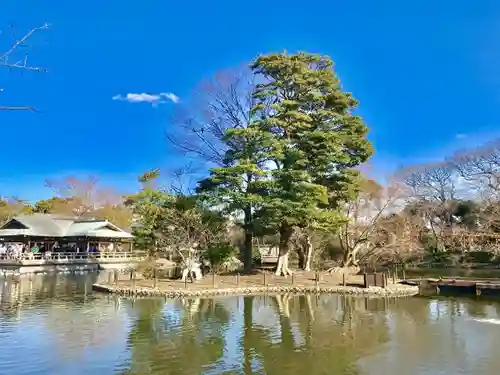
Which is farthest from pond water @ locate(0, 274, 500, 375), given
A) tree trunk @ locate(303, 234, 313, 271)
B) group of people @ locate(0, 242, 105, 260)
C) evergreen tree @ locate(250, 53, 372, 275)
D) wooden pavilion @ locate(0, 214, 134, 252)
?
wooden pavilion @ locate(0, 214, 134, 252)

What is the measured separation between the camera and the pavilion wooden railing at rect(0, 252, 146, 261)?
3128 cm

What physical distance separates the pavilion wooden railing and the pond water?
1476cm

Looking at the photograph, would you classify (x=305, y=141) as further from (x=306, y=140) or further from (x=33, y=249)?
(x=33, y=249)

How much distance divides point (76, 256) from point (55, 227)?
357cm

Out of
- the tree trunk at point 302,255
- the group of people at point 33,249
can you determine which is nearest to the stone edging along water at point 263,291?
the tree trunk at point 302,255

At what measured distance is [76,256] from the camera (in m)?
34.9

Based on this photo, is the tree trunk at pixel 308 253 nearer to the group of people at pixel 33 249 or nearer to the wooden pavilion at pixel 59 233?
the wooden pavilion at pixel 59 233

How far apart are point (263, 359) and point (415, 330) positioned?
4.89m

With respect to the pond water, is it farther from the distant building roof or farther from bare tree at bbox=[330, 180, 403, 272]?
the distant building roof

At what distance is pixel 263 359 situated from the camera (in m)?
9.11

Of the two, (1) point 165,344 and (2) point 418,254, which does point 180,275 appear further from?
(2) point 418,254

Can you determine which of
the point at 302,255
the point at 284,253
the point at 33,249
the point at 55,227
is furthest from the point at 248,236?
the point at 55,227

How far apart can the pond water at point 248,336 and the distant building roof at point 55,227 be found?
729 inches

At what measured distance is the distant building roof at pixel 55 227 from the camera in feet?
112
